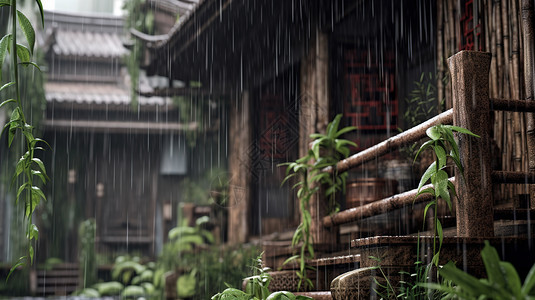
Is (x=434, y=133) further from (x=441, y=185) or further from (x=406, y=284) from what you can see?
(x=406, y=284)

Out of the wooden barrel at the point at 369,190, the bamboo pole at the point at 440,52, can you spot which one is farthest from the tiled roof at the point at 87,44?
the wooden barrel at the point at 369,190

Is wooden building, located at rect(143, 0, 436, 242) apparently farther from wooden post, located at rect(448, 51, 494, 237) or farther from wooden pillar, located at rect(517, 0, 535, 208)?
wooden post, located at rect(448, 51, 494, 237)

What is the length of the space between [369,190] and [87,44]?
37.8ft

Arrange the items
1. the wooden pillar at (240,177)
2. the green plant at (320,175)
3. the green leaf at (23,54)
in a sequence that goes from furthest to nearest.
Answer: the wooden pillar at (240,177) < the green plant at (320,175) < the green leaf at (23,54)

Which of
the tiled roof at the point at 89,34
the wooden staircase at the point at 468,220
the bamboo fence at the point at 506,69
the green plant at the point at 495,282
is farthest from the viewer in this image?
the tiled roof at the point at 89,34

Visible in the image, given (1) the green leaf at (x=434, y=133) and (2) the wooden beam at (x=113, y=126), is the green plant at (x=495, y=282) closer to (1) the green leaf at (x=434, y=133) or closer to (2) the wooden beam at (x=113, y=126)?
(1) the green leaf at (x=434, y=133)

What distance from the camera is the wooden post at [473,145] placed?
3.51 metres

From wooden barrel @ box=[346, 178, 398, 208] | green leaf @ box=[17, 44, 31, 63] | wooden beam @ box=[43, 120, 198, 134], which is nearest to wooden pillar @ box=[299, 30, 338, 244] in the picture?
wooden barrel @ box=[346, 178, 398, 208]

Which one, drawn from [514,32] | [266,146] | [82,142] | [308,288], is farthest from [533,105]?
[82,142]

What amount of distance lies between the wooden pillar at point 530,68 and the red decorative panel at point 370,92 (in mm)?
2618

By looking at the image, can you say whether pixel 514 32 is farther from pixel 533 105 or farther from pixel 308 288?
pixel 308 288

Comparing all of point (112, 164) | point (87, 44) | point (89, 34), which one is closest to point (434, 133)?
point (112, 164)

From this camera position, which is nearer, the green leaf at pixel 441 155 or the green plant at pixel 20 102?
the green plant at pixel 20 102

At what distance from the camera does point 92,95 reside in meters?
13.4
